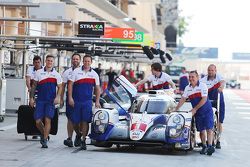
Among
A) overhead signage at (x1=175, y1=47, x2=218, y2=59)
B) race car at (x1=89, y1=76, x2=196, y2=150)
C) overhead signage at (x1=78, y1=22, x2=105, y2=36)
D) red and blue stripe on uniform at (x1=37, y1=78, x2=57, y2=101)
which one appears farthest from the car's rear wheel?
overhead signage at (x1=175, y1=47, x2=218, y2=59)

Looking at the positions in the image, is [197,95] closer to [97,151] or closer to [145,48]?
[97,151]

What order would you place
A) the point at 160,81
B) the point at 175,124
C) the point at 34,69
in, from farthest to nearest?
the point at 160,81, the point at 34,69, the point at 175,124

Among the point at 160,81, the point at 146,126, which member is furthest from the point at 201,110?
the point at 160,81

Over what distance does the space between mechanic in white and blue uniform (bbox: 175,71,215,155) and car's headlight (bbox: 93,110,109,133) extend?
157 cm

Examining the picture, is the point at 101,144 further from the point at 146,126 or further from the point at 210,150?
the point at 210,150

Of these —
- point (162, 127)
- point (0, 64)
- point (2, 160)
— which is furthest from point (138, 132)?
point (0, 64)

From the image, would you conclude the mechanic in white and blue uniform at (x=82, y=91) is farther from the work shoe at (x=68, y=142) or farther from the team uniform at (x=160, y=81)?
the team uniform at (x=160, y=81)

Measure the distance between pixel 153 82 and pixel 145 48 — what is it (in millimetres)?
5271

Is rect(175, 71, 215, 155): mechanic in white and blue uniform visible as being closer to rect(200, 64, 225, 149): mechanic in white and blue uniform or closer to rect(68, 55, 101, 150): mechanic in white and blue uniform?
rect(200, 64, 225, 149): mechanic in white and blue uniform

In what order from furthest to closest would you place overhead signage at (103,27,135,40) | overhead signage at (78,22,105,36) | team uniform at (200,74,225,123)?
overhead signage at (103,27,135,40), overhead signage at (78,22,105,36), team uniform at (200,74,225,123)

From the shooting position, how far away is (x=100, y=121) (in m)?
15.5

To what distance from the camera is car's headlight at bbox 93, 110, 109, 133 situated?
15477 millimetres

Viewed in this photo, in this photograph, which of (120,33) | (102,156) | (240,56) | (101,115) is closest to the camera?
(102,156)

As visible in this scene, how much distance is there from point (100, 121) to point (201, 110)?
1.95m
